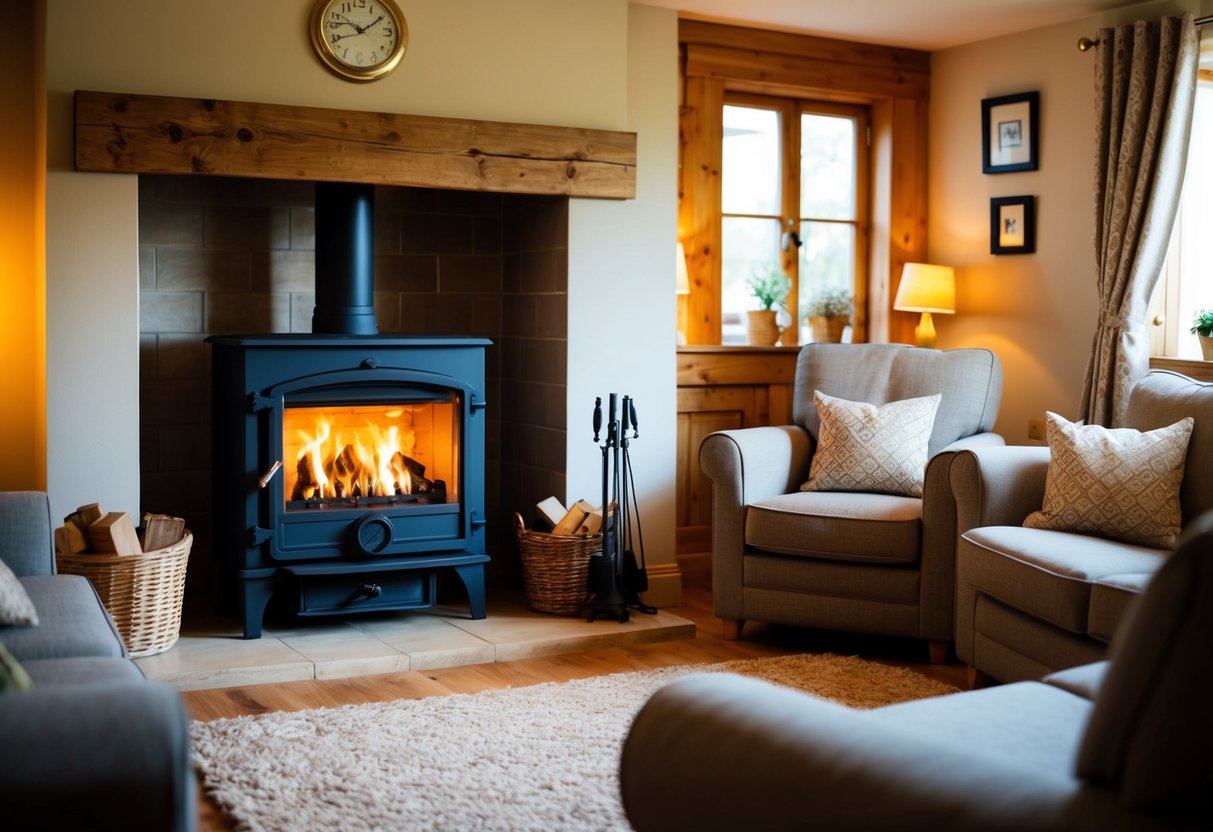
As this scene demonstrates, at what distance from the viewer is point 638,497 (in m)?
4.57

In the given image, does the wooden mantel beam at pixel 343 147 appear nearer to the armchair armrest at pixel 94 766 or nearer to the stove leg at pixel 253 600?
the stove leg at pixel 253 600

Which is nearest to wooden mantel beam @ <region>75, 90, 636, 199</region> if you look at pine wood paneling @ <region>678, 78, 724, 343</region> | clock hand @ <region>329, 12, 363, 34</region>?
clock hand @ <region>329, 12, 363, 34</region>

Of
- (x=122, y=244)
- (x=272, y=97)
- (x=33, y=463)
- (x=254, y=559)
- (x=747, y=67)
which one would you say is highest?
(x=747, y=67)

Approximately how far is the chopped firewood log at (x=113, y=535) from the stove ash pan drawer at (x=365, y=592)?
555 millimetres

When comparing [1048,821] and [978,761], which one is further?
[978,761]

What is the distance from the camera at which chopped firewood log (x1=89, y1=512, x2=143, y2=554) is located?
3494 millimetres

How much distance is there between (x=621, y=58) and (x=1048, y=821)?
11.9 ft

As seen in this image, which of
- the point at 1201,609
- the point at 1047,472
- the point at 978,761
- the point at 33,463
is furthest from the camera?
the point at 33,463

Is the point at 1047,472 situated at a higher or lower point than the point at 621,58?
lower

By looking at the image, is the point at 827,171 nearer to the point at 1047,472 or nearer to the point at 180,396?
the point at 1047,472

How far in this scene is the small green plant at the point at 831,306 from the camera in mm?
5422

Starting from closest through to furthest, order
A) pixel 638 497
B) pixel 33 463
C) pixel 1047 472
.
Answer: pixel 1047 472 → pixel 33 463 → pixel 638 497

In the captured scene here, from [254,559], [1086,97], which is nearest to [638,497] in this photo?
[254,559]

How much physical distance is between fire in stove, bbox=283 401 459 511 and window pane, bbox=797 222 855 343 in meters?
2.02
